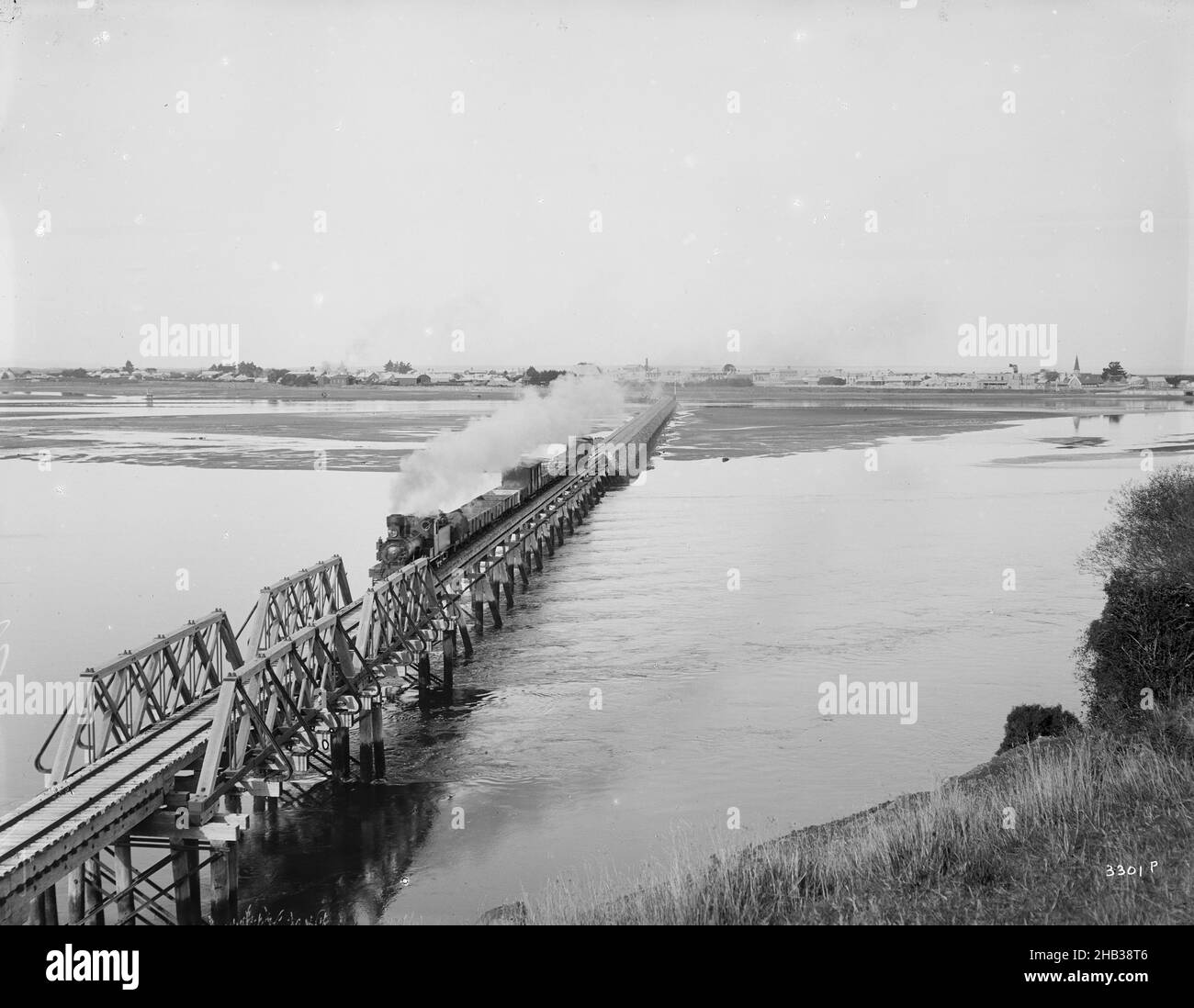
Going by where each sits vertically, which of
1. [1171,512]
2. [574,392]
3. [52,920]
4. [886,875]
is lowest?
[52,920]

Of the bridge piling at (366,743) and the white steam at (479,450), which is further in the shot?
the white steam at (479,450)

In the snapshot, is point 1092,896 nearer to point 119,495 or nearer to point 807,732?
point 807,732

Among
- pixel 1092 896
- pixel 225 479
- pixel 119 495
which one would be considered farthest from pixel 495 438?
pixel 1092 896

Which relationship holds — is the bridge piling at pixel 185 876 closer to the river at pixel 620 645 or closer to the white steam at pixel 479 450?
the river at pixel 620 645

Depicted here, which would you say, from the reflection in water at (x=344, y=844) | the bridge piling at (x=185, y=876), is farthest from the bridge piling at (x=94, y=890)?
the reflection in water at (x=344, y=844)

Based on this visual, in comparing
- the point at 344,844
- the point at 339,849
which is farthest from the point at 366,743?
the point at 339,849

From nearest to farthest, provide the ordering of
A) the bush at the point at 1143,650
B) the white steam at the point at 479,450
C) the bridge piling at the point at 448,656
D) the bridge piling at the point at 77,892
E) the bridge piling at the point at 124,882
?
the bridge piling at the point at 77,892 → the bridge piling at the point at 124,882 → the bush at the point at 1143,650 → the bridge piling at the point at 448,656 → the white steam at the point at 479,450

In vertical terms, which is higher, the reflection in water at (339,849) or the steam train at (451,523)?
the steam train at (451,523)
